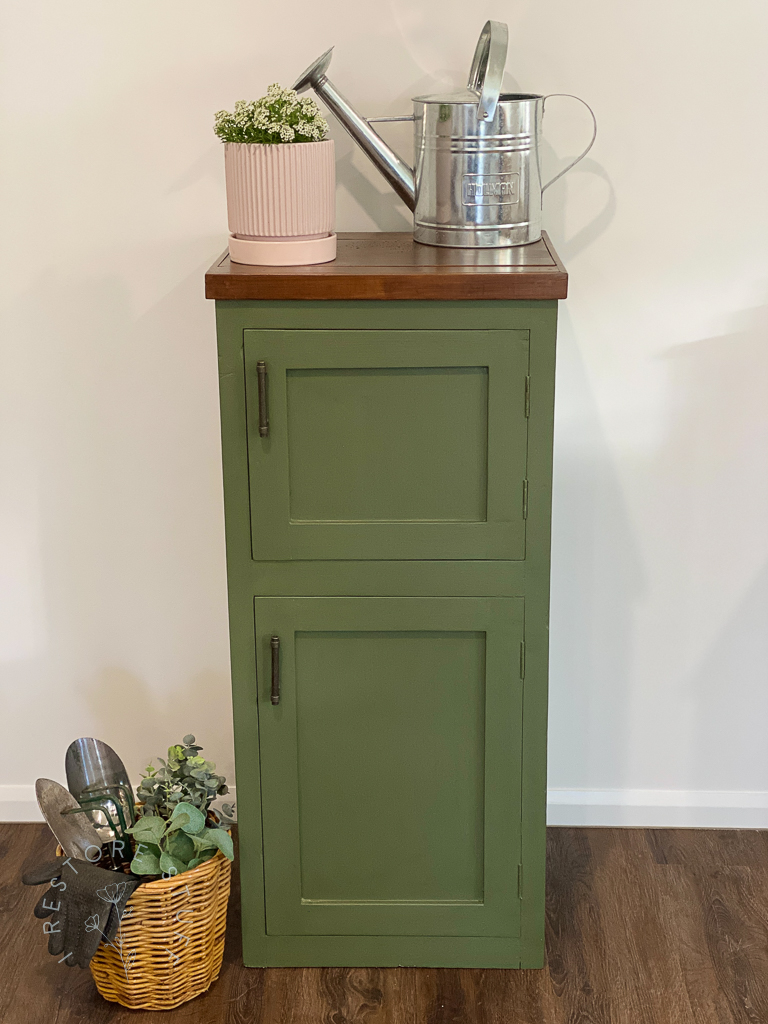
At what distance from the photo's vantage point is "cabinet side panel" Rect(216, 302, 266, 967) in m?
1.64

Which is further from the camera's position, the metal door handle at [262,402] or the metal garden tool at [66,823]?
the metal garden tool at [66,823]

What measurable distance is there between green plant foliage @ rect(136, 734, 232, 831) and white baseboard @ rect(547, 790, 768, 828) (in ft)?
2.65

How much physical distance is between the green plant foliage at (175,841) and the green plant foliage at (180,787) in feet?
0.18

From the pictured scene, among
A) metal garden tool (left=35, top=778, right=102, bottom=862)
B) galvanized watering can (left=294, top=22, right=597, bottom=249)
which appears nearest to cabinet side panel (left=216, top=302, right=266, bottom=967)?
metal garden tool (left=35, top=778, right=102, bottom=862)

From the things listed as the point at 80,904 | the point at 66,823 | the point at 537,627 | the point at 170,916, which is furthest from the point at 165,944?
the point at 537,627

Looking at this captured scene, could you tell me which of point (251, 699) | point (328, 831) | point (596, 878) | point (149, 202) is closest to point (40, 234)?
point (149, 202)

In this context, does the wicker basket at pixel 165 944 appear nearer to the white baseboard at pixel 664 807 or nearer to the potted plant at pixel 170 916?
the potted plant at pixel 170 916

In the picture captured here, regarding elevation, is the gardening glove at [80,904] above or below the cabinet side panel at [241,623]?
below

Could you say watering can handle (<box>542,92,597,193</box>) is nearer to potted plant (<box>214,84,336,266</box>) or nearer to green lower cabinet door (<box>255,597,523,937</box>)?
potted plant (<box>214,84,336,266</box>)

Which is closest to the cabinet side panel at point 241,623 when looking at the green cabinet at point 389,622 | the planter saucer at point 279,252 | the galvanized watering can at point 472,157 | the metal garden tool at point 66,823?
the green cabinet at point 389,622

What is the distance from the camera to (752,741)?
232 centimetres

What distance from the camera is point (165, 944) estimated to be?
71.1 inches

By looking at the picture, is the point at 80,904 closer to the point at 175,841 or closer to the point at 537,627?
the point at 175,841

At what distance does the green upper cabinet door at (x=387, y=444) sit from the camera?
1635 millimetres
